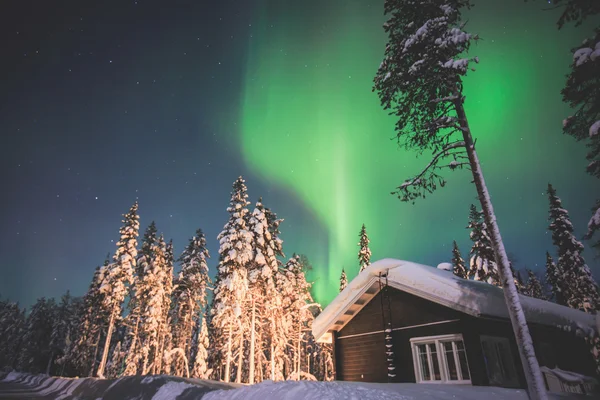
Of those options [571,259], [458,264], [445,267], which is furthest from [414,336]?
[458,264]

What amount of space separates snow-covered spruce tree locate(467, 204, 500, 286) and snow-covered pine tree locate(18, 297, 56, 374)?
8108cm

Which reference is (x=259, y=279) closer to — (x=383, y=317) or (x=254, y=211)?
(x=254, y=211)

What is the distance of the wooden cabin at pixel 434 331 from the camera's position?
11.9 m

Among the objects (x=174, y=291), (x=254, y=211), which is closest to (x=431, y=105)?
(x=254, y=211)

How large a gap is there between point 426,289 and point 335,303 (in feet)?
15.0

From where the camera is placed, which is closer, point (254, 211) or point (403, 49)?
point (403, 49)

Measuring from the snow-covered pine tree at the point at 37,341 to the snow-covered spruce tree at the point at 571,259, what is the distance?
89.4 meters

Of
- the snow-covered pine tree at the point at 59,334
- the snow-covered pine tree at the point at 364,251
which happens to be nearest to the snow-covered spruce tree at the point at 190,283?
the snow-covered pine tree at the point at 364,251

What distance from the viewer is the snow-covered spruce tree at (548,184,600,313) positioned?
31.9m

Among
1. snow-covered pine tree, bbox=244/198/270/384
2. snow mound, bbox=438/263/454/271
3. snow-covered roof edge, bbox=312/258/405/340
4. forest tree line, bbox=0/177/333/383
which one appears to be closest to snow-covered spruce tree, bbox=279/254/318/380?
forest tree line, bbox=0/177/333/383

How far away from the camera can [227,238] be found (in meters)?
26.4

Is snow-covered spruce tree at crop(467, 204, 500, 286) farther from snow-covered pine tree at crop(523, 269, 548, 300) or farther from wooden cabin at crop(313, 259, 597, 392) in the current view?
snow-covered pine tree at crop(523, 269, 548, 300)

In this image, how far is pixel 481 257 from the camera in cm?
3322

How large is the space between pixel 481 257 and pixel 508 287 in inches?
1107
